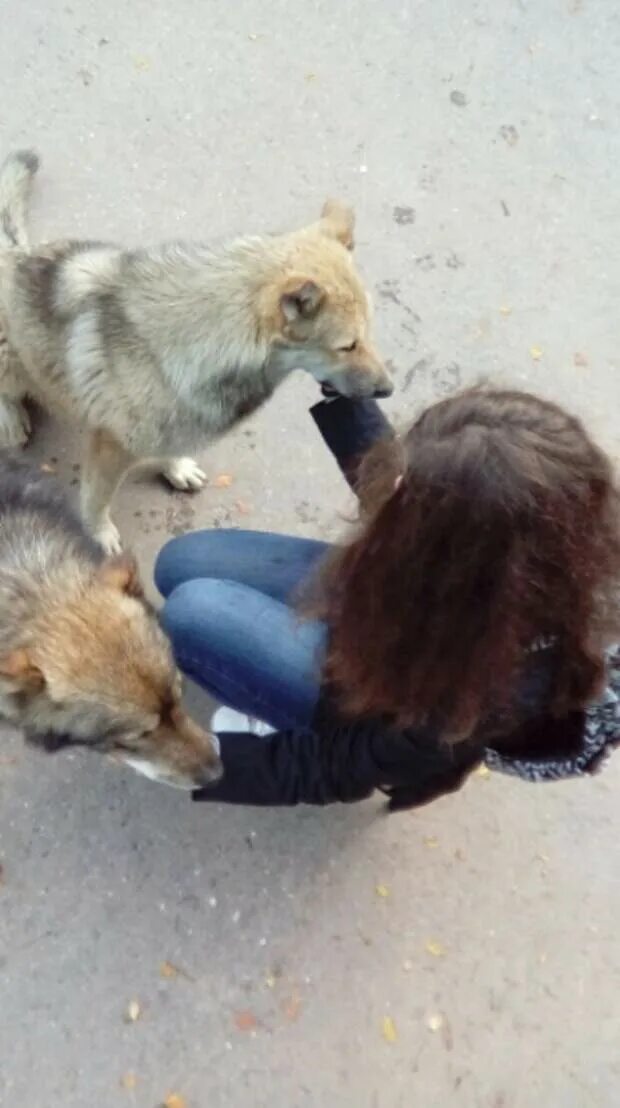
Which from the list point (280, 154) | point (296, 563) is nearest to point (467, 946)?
point (296, 563)

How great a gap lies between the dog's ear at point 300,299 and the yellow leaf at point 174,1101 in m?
2.06

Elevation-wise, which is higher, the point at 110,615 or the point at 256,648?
the point at 110,615

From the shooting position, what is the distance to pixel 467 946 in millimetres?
2857

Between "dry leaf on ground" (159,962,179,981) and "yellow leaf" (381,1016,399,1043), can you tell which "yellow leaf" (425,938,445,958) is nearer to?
"yellow leaf" (381,1016,399,1043)

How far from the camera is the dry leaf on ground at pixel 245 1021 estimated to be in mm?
2688

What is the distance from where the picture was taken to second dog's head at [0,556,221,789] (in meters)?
2.05

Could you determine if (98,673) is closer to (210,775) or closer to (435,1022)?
(210,775)

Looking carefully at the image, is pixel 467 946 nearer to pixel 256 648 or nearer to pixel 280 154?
pixel 256 648

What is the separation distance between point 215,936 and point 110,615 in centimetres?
116

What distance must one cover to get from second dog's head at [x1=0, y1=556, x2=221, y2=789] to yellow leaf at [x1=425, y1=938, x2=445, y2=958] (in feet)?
3.54

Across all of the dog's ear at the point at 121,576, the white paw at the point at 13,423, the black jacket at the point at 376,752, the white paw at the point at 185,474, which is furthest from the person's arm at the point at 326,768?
the white paw at the point at 13,423

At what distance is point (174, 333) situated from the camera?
2652mm

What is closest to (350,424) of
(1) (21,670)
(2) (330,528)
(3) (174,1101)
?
(2) (330,528)

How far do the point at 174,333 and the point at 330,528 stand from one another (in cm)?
99
